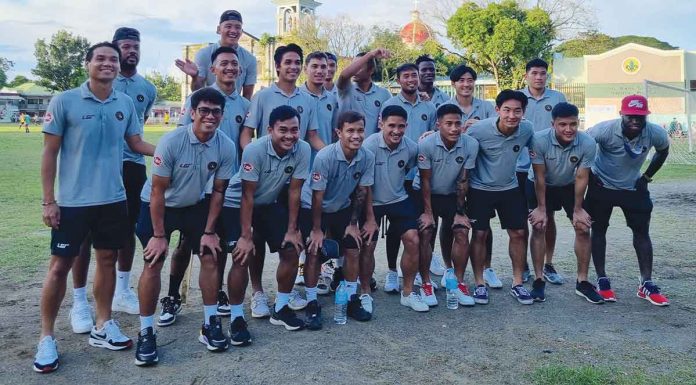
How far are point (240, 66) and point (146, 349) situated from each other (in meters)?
3.24

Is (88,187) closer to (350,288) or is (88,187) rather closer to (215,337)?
(215,337)

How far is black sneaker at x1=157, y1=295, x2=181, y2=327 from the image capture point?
5.20 metres

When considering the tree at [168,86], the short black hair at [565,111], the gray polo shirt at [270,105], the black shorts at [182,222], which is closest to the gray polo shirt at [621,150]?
the short black hair at [565,111]

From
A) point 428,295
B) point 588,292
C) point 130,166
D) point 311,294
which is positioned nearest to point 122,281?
point 130,166

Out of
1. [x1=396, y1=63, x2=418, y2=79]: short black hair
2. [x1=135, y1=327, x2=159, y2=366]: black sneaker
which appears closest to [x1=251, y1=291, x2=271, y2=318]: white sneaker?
[x1=135, y1=327, x2=159, y2=366]: black sneaker

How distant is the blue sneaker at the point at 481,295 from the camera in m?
5.88

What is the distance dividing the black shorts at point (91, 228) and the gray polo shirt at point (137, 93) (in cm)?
91

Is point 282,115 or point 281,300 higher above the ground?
point 282,115

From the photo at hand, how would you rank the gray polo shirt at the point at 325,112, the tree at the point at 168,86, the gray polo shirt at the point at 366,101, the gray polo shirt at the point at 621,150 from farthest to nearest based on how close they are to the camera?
1. the tree at the point at 168,86
2. the gray polo shirt at the point at 366,101
3. the gray polo shirt at the point at 325,112
4. the gray polo shirt at the point at 621,150

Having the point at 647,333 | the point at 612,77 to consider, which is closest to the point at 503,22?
the point at 612,77

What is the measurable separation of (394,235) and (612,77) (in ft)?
119

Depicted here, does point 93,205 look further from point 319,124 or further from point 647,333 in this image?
point 647,333

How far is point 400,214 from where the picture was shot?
19.3 ft

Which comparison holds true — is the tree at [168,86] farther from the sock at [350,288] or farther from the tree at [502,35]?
the sock at [350,288]
